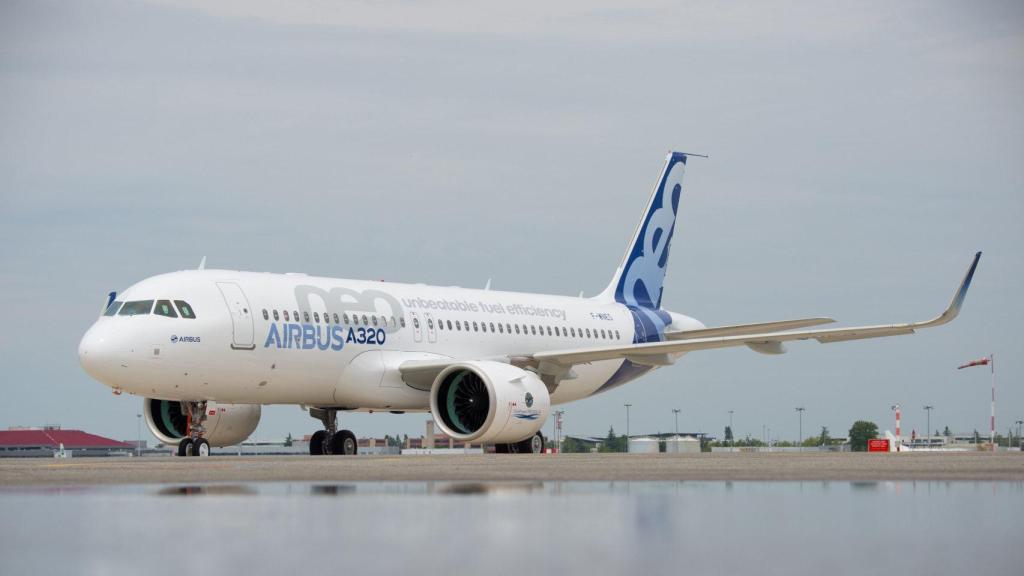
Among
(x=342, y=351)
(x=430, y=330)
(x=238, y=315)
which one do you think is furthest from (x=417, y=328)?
(x=238, y=315)

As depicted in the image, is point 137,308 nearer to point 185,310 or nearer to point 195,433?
point 185,310

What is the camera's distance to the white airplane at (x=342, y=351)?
25859 millimetres

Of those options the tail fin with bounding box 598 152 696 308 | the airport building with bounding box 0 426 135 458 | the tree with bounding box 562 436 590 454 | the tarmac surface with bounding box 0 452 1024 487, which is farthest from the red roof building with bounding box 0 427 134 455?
the tarmac surface with bounding box 0 452 1024 487

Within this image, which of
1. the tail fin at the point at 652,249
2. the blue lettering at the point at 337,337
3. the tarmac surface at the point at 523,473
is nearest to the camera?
the tarmac surface at the point at 523,473

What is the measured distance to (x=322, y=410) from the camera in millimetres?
31266

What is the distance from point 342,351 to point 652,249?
13949 mm

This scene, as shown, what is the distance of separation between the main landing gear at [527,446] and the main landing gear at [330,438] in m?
3.29

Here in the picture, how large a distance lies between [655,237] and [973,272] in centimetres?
1290

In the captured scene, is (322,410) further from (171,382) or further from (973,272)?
(973,272)

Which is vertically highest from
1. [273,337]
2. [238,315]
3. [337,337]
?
[238,315]

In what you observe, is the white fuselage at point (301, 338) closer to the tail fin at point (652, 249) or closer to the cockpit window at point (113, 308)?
the cockpit window at point (113, 308)

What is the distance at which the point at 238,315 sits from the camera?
2686cm

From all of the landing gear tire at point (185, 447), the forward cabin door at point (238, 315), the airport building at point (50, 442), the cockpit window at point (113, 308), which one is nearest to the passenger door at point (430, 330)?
the forward cabin door at point (238, 315)

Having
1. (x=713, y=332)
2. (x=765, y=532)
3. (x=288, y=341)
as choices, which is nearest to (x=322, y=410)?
(x=288, y=341)
